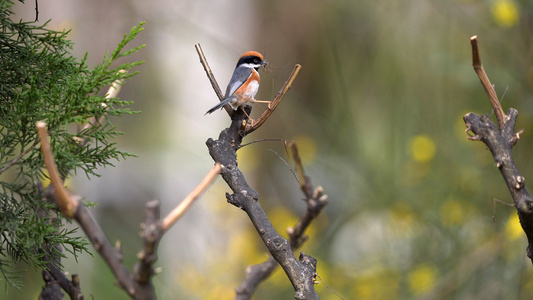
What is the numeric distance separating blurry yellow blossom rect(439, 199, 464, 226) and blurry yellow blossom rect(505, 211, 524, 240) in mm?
282

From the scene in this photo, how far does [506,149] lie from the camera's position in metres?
0.72

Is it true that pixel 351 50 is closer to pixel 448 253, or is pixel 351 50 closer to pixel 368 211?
pixel 368 211

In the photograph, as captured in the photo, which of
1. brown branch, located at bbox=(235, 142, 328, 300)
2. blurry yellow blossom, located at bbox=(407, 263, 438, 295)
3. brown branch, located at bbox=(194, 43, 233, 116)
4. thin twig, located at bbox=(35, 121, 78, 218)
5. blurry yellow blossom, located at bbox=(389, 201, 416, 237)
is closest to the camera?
thin twig, located at bbox=(35, 121, 78, 218)

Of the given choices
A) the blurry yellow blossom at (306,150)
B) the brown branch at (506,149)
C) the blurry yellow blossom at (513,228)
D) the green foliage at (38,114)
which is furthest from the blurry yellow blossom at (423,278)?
the green foliage at (38,114)

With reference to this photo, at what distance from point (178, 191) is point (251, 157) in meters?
1.58

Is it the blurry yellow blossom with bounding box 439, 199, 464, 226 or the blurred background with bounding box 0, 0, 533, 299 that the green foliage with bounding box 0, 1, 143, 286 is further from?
the blurry yellow blossom with bounding box 439, 199, 464, 226

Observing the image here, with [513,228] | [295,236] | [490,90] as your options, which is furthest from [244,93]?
[513,228]

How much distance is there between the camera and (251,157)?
269cm

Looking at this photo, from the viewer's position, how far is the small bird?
0.79m

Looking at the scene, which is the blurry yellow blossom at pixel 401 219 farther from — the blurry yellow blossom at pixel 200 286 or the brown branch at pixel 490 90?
the brown branch at pixel 490 90

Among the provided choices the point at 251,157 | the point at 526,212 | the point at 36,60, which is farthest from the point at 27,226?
the point at 251,157

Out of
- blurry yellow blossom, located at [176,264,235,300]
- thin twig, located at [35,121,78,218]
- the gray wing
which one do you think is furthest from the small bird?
blurry yellow blossom, located at [176,264,235,300]

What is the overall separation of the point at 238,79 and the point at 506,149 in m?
0.40

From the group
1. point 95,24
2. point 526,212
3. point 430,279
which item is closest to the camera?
point 526,212
